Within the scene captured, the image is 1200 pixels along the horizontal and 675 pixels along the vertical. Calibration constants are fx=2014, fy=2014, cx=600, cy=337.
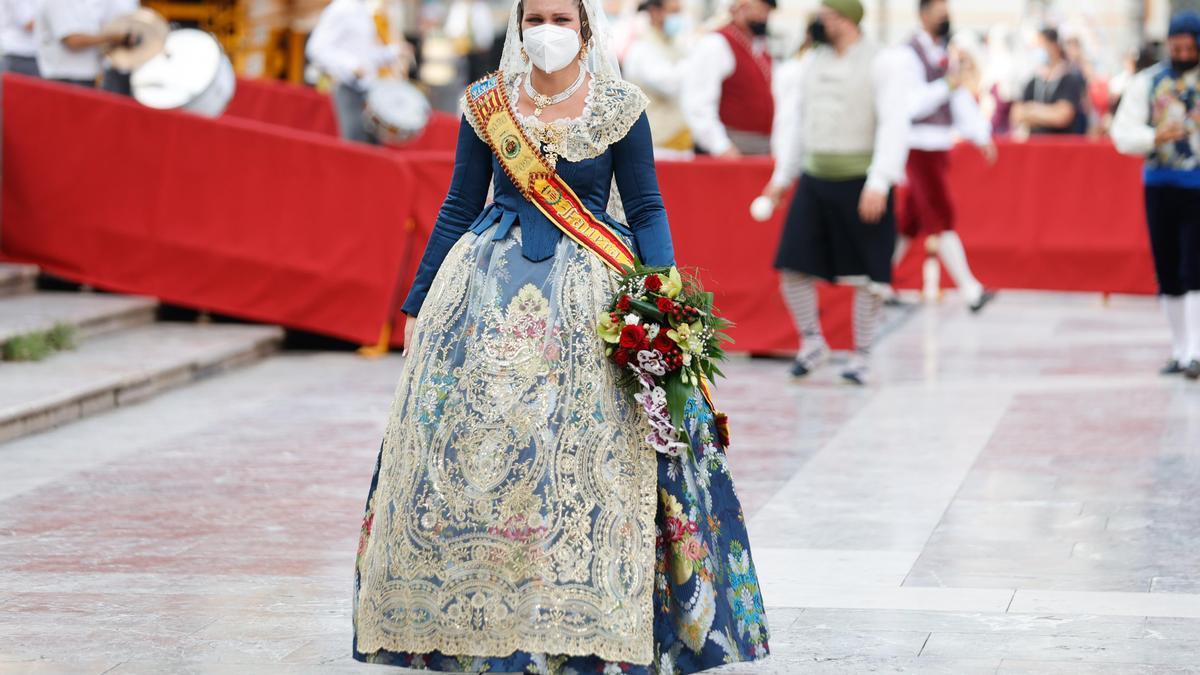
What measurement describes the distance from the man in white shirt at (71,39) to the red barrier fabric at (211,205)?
83 centimetres

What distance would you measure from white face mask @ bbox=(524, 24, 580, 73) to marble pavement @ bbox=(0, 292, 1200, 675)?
1586 mm

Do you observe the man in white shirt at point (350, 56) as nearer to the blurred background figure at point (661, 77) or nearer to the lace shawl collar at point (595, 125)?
the blurred background figure at point (661, 77)

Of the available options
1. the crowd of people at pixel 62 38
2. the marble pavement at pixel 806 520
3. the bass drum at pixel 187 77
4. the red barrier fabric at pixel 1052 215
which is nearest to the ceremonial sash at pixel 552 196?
the marble pavement at pixel 806 520

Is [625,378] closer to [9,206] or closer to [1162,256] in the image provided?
[1162,256]

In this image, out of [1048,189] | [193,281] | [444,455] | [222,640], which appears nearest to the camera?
[444,455]

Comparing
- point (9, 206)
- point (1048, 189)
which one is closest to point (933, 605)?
point (9, 206)

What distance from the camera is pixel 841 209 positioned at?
9883mm

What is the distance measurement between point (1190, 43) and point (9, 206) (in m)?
6.43

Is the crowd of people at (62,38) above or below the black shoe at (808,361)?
above

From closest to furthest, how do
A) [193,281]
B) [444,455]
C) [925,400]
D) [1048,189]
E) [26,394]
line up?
[444,455], [26,394], [925,400], [193,281], [1048,189]

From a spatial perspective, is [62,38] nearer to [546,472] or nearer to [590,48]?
[590,48]

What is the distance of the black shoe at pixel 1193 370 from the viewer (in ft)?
34.0

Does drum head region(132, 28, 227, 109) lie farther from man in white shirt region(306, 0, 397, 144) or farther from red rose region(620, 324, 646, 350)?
red rose region(620, 324, 646, 350)

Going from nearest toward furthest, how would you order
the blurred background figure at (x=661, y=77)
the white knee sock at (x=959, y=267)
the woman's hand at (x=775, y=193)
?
the woman's hand at (x=775, y=193) < the white knee sock at (x=959, y=267) < the blurred background figure at (x=661, y=77)
